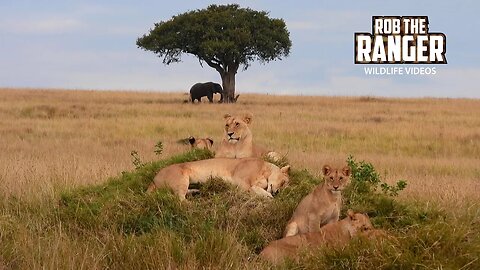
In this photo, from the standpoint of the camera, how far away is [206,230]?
7043 mm

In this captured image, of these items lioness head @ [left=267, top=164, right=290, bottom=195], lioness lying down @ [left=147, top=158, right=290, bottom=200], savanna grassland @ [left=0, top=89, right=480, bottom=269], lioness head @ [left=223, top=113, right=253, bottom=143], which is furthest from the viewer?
lioness head @ [left=223, top=113, right=253, bottom=143]

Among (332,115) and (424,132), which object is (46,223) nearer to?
(424,132)

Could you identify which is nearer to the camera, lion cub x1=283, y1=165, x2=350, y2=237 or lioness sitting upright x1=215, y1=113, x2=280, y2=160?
lion cub x1=283, y1=165, x2=350, y2=237

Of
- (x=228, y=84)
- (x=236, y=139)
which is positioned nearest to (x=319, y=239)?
(x=236, y=139)

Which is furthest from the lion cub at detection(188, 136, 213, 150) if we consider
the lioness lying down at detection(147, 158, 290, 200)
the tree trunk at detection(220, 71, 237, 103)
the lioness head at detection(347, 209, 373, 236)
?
the tree trunk at detection(220, 71, 237, 103)

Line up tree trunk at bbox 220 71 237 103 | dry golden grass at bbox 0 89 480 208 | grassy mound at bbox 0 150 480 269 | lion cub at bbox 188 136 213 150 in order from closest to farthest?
grassy mound at bbox 0 150 480 269, lion cub at bbox 188 136 213 150, dry golden grass at bbox 0 89 480 208, tree trunk at bbox 220 71 237 103

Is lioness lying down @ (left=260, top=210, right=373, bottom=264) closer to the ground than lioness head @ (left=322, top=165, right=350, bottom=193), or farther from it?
closer to the ground

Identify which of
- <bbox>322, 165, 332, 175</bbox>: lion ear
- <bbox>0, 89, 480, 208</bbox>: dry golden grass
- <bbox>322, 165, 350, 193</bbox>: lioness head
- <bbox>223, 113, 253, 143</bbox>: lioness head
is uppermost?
<bbox>223, 113, 253, 143</bbox>: lioness head

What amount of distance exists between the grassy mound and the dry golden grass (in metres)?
1.04

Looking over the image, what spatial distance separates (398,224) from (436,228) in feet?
3.45

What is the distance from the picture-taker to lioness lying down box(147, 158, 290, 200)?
813 cm

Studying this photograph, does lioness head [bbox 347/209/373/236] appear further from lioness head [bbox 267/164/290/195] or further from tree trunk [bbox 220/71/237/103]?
tree trunk [bbox 220/71/237/103]

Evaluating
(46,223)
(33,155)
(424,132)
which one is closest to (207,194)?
(46,223)

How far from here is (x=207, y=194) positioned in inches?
326
